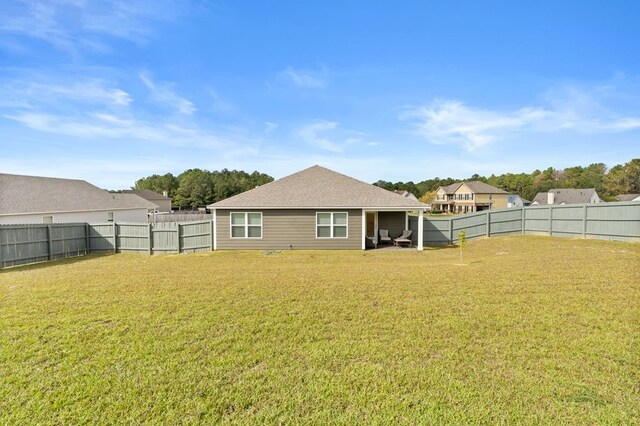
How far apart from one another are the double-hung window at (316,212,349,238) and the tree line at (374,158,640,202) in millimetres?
55576

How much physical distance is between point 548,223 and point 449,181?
3273 inches

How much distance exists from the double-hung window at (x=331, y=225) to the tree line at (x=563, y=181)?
55576mm

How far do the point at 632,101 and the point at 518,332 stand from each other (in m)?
21.1

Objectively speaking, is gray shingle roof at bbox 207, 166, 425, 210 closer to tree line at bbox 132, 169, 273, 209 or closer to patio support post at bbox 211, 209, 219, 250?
patio support post at bbox 211, 209, 219, 250

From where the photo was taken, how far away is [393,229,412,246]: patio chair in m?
17.3

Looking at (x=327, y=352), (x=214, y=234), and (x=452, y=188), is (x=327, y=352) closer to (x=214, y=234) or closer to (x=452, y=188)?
(x=214, y=234)

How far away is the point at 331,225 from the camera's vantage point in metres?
16.9

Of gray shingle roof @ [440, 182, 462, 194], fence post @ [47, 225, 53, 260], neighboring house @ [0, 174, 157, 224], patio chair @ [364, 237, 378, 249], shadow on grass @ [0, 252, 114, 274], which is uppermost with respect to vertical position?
gray shingle roof @ [440, 182, 462, 194]

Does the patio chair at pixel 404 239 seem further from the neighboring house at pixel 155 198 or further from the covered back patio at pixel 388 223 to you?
the neighboring house at pixel 155 198

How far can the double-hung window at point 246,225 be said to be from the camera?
17000 millimetres

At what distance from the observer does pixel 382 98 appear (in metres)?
18.0

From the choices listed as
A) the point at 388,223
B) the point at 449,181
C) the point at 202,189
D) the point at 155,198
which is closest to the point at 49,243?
the point at 388,223

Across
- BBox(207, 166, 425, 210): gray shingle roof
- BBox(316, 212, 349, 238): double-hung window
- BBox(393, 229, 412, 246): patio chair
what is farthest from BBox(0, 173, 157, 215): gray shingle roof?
BBox(393, 229, 412, 246): patio chair

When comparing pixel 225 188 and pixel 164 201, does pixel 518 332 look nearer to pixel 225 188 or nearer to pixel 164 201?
pixel 164 201
